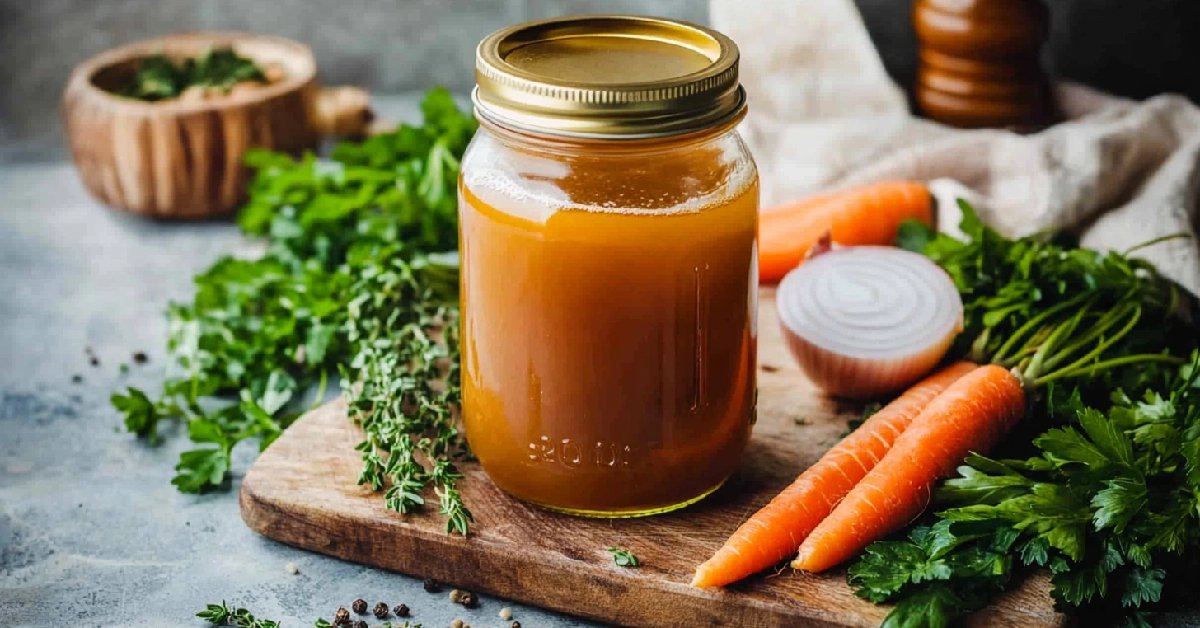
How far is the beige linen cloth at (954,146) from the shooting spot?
241 centimetres

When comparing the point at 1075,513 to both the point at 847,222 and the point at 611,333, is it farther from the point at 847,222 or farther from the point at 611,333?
the point at 847,222

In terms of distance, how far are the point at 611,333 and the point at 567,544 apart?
31 centimetres

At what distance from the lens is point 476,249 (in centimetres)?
159

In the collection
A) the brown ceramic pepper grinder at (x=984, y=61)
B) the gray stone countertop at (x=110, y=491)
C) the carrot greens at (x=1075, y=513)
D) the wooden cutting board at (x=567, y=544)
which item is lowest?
the gray stone countertop at (x=110, y=491)

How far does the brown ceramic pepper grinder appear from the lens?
257 cm

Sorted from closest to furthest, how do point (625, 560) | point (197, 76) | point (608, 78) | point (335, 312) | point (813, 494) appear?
point (608, 78) < point (625, 560) < point (813, 494) < point (335, 312) < point (197, 76)

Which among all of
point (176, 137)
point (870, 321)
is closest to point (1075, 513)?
point (870, 321)

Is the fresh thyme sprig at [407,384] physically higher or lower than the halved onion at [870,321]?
lower

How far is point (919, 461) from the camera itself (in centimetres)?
171

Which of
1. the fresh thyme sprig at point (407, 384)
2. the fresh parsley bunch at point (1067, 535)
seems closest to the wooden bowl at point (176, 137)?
the fresh thyme sprig at point (407, 384)

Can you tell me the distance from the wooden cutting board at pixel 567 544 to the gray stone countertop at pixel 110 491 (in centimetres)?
5

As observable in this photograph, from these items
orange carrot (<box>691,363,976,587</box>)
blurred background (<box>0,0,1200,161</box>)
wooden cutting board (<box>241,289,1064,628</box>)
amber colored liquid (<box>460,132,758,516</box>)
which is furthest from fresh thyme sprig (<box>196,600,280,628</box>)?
blurred background (<box>0,0,1200,161</box>)

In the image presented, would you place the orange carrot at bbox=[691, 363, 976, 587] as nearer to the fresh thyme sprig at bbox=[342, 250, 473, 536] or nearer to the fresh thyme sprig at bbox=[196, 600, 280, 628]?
the fresh thyme sprig at bbox=[342, 250, 473, 536]

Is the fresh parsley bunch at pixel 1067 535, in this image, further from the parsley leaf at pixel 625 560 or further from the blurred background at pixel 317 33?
the blurred background at pixel 317 33
